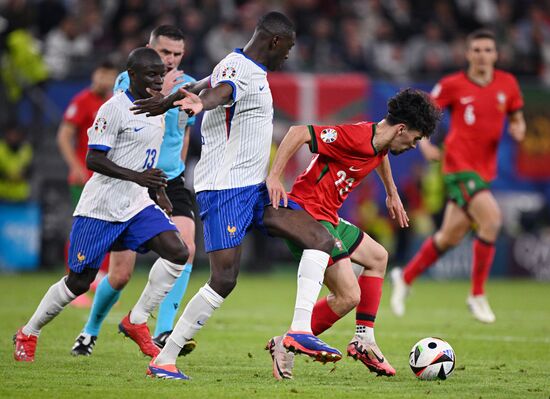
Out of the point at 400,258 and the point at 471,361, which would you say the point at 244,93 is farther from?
the point at 400,258

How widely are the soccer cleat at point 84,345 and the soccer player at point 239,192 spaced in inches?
56.6

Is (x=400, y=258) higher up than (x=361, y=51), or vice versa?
(x=361, y=51)

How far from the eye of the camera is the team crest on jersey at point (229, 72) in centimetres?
679

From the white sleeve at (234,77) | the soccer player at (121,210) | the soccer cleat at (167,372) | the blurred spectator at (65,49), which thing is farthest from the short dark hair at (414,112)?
the blurred spectator at (65,49)

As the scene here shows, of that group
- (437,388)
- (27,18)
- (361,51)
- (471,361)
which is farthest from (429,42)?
(437,388)

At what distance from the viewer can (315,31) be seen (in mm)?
20266

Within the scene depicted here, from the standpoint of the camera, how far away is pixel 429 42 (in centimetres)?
2095

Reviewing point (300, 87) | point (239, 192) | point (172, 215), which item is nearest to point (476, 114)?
point (172, 215)

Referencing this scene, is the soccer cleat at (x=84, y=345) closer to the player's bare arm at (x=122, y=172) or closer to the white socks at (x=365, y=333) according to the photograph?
the player's bare arm at (x=122, y=172)

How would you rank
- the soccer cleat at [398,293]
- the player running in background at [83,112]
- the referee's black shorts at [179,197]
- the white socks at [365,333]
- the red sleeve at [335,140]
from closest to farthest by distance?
the red sleeve at [335,140]
the white socks at [365,333]
the referee's black shorts at [179,197]
the player running in background at [83,112]
the soccer cleat at [398,293]

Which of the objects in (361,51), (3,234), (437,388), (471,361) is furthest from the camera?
(361,51)

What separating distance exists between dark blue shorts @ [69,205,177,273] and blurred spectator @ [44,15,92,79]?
37.8 feet

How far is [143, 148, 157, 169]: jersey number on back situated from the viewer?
7773 mm

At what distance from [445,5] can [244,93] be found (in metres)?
16.1
